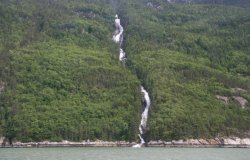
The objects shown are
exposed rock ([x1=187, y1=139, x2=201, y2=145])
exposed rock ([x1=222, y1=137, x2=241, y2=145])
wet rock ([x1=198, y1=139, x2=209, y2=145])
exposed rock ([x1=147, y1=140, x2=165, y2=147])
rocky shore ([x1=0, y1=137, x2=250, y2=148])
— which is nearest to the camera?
rocky shore ([x1=0, y1=137, x2=250, y2=148])

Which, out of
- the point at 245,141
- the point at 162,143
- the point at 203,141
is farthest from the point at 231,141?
the point at 162,143

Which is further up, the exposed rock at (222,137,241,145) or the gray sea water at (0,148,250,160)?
the exposed rock at (222,137,241,145)

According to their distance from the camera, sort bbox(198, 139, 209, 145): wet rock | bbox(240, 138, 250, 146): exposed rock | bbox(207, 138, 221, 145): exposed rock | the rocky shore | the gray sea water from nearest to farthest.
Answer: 1. the gray sea water
2. the rocky shore
3. bbox(198, 139, 209, 145): wet rock
4. bbox(207, 138, 221, 145): exposed rock
5. bbox(240, 138, 250, 146): exposed rock

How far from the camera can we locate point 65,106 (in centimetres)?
18362

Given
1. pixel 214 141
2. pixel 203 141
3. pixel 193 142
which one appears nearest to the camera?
pixel 193 142

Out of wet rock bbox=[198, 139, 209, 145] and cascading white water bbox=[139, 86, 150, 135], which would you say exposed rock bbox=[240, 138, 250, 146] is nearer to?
wet rock bbox=[198, 139, 209, 145]

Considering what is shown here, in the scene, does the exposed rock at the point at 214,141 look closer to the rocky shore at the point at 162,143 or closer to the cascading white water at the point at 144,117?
the rocky shore at the point at 162,143

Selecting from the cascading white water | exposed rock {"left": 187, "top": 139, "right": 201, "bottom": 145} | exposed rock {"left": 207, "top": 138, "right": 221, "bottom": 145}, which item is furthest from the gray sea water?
the cascading white water

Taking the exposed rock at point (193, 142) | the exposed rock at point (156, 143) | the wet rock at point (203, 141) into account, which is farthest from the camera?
the wet rock at point (203, 141)

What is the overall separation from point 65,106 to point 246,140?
62.9 meters

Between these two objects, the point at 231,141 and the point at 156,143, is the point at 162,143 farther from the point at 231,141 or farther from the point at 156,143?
the point at 231,141

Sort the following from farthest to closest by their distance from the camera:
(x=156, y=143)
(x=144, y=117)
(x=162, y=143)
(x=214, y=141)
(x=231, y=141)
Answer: (x=144, y=117), (x=231, y=141), (x=214, y=141), (x=156, y=143), (x=162, y=143)

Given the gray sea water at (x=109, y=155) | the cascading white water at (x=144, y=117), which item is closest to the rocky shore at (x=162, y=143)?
the cascading white water at (x=144, y=117)

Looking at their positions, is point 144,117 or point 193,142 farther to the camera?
point 144,117
